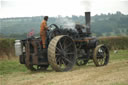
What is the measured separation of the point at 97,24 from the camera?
335 ft

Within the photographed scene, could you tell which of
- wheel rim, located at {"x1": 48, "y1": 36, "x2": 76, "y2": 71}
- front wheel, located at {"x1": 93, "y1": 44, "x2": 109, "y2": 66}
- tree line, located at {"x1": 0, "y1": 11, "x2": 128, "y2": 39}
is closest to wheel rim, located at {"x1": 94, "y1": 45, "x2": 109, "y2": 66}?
front wheel, located at {"x1": 93, "y1": 44, "x2": 109, "y2": 66}

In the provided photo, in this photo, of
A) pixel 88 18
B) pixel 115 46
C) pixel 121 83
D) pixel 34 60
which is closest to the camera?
pixel 121 83

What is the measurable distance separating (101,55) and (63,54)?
338cm

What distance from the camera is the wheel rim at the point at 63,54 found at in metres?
12.7

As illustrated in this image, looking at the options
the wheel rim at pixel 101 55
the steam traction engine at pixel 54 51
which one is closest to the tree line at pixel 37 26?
the wheel rim at pixel 101 55

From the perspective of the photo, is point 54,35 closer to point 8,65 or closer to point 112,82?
point 112,82

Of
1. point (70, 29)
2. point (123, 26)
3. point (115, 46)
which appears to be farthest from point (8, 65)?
point (123, 26)

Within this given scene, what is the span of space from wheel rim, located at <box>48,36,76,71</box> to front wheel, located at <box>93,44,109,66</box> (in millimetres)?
1910

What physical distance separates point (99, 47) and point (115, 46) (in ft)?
70.1

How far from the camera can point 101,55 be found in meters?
16.2

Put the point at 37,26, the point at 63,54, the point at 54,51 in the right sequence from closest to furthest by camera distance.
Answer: the point at 54,51, the point at 63,54, the point at 37,26

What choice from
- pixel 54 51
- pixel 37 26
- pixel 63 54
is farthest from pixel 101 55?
pixel 37 26

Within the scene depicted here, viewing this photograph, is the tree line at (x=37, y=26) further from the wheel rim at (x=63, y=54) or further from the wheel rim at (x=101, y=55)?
the wheel rim at (x=63, y=54)

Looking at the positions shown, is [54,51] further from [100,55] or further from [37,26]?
[37,26]
